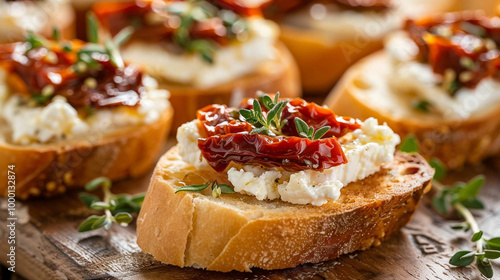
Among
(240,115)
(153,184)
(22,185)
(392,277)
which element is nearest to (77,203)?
(22,185)

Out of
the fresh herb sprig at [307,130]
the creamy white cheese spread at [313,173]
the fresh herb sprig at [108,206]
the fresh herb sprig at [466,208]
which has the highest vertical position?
the fresh herb sprig at [307,130]

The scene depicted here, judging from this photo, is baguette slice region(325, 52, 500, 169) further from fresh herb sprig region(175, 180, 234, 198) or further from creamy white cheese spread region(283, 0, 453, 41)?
fresh herb sprig region(175, 180, 234, 198)

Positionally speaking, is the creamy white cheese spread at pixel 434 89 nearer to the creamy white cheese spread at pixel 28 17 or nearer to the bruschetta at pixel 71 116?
the bruschetta at pixel 71 116

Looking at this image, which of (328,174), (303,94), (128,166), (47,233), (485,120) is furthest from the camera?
(303,94)

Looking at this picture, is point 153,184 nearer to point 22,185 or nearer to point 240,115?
A: point 240,115

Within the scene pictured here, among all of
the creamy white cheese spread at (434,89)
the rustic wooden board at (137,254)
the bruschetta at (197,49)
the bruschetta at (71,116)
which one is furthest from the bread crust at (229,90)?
the rustic wooden board at (137,254)
